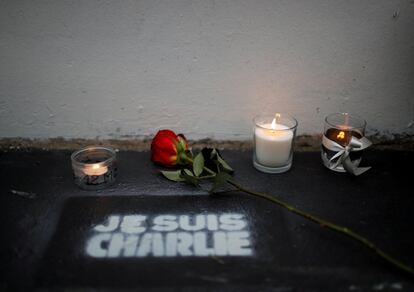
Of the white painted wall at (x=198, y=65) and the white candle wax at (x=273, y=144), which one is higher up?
the white painted wall at (x=198, y=65)

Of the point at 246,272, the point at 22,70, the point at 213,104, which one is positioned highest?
the point at 22,70

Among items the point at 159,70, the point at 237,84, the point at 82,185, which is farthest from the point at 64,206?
the point at 237,84

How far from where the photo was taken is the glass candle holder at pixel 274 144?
37.0 inches

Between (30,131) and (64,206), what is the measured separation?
320 millimetres

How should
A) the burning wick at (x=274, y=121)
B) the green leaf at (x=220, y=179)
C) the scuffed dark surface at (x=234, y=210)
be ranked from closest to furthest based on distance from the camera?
the scuffed dark surface at (x=234, y=210)
the green leaf at (x=220, y=179)
the burning wick at (x=274, y=121)

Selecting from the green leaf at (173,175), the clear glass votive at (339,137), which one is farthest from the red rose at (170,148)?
the clear glass votive at (339,137)

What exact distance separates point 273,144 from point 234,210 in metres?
0.18

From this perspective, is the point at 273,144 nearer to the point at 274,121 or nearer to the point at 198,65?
the point at 274,121

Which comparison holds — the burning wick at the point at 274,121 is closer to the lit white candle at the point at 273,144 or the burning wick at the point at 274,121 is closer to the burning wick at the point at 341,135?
the lit white candle at the point at 273,144

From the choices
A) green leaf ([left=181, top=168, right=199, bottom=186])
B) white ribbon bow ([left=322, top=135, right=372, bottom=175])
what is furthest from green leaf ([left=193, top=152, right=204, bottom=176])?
white ribbon bow ([left=322, top=135, right=372, bottom=175])

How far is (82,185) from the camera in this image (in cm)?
92

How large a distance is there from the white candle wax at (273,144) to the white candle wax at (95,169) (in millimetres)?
342

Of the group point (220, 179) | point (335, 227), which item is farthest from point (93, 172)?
point (335, 227)

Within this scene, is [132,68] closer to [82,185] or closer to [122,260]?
[82,185]
